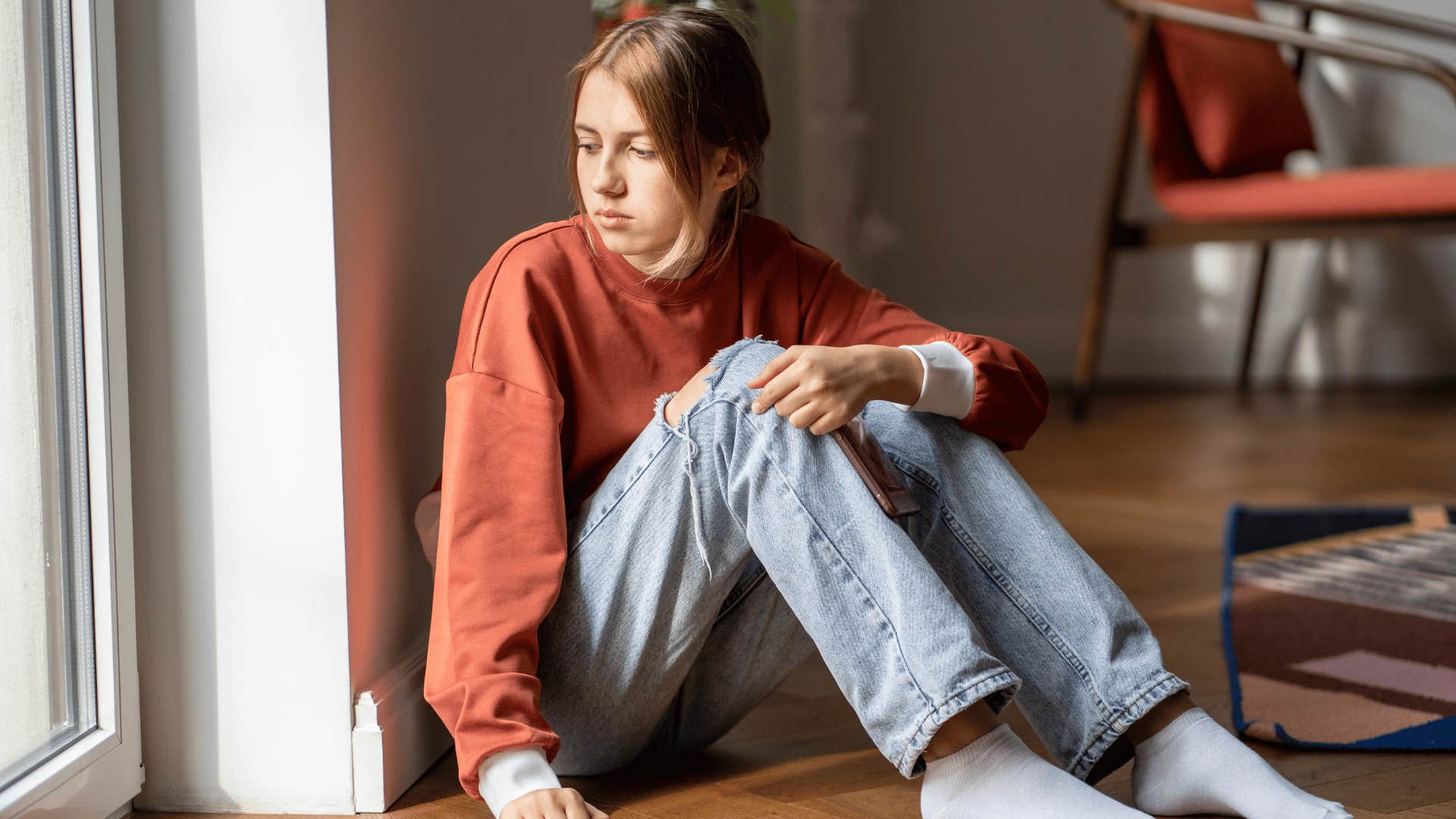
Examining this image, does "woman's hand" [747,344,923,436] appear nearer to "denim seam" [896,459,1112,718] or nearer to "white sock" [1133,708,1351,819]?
"denim seam" [896,459,1112,718]

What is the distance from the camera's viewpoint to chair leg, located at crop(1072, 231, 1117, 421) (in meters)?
2.55

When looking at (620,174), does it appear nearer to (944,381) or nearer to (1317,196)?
(944,381)

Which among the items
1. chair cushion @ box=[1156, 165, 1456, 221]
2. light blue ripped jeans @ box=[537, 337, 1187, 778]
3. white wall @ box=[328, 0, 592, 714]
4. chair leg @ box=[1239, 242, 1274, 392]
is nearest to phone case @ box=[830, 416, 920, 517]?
light blue ripped jeans @ box=[537, 337, 1187, 778]

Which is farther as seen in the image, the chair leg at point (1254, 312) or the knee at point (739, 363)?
the chair leg at point (1254, 312)

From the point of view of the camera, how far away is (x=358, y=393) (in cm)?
88

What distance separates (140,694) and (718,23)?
566 millimetres

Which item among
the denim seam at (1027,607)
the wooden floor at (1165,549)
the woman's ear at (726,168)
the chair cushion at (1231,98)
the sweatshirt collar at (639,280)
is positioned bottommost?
the wooden floor at (1165,549)

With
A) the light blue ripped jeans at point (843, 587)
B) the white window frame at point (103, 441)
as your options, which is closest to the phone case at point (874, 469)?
the light blue ripped jeans at point (843, 587)

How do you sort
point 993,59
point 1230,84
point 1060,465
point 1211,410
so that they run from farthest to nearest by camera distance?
point 993,59
point 1211,410
point 1230,84
point 1060,465

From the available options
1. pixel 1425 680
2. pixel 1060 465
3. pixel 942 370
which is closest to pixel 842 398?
pixel 942 370

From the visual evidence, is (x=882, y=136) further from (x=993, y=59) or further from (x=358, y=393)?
(x=358, y=393)

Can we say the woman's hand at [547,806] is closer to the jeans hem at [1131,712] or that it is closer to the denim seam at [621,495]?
the denim seam at [621,495]

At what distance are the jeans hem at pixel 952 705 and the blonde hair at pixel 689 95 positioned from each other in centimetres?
33

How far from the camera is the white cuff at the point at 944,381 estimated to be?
2.78 ft
